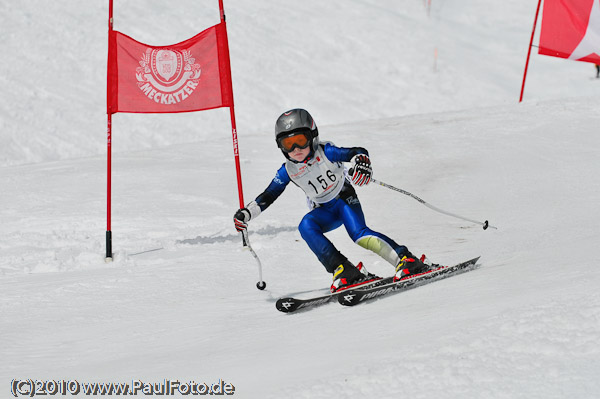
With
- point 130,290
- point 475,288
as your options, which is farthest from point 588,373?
point 130,290

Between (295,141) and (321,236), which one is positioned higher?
(295,141)

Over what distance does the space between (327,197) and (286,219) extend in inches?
140

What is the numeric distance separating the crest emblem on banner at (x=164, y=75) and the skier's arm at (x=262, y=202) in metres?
2.70

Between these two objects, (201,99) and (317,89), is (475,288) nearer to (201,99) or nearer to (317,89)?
(201,99)

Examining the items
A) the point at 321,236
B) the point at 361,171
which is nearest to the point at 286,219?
the point at 321,236

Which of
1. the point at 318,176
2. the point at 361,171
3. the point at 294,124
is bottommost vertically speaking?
the point at 361,171

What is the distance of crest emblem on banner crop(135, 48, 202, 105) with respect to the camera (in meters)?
7.70

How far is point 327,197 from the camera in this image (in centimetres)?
545

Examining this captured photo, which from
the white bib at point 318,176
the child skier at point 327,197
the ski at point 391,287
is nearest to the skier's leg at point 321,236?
the child skier at point 327,197

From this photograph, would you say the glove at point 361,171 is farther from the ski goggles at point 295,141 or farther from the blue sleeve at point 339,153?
the ski goggles at point 295,141

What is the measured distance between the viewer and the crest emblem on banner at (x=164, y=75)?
7699 mm

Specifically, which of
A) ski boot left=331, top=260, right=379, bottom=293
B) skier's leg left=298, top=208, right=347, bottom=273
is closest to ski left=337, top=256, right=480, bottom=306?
ski boot left=331, top=260, right=379, bottom=293

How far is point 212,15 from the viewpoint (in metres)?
22.8

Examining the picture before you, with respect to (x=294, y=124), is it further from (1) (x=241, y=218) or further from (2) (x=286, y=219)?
(2) (x=286, y=219)
